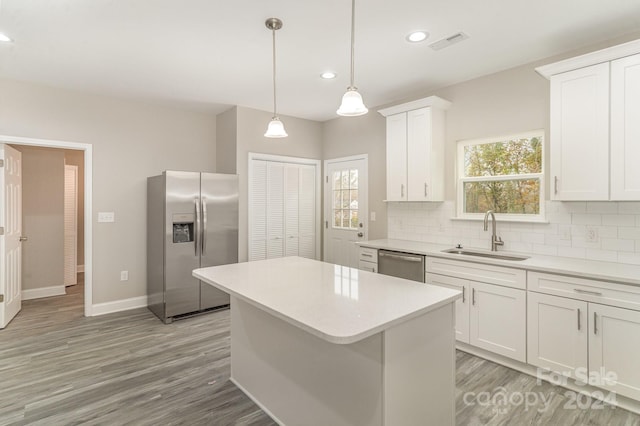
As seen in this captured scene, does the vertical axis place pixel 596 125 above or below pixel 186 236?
above

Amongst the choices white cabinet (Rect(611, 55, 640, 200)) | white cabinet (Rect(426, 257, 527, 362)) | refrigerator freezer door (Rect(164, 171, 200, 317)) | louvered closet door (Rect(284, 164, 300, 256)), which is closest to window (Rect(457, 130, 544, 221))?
white cabinet (Rect(611, 55, 640, 200))

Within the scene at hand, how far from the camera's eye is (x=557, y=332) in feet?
8.16

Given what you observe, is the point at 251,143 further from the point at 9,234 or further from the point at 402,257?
the point at 9,234

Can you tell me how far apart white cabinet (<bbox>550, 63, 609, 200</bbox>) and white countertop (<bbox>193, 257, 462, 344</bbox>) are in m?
1.65

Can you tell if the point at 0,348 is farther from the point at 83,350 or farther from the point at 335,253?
the point at 335,253

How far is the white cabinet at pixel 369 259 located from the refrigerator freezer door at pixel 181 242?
2.01 metres

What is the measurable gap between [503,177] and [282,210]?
294cm

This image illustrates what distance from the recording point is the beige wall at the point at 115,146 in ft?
12.2

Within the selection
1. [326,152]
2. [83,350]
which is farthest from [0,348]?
[326,152]

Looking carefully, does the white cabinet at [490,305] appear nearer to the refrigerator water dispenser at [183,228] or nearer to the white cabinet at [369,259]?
the white cabinet at [369,259]

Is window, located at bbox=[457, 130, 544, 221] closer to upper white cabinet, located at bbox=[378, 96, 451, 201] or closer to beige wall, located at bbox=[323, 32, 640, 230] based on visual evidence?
beige wall, located at bbox=[323, 32, 640, 230]

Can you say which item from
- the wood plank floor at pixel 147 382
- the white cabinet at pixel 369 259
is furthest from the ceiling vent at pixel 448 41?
the wood plank floor at pixel 147 382

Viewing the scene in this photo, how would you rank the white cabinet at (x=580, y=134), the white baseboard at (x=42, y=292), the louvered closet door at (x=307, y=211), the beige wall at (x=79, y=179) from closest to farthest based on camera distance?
the white cabinet at (x=580, y=134) < the white baseboard at (x=42, y=292) < the louvered closet door at (x=307, y=211) < the beige wall at (x=79, y=179)

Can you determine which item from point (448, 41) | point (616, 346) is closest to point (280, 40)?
point (448, 41)
